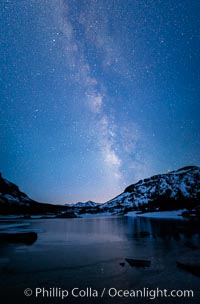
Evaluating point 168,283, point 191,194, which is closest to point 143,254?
point 168,283

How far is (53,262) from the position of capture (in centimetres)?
1312

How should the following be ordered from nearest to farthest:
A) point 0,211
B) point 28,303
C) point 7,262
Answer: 1. point 28,303
2. point 7,262
3. point 0,211

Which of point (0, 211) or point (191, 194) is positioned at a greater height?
point (191, 194)

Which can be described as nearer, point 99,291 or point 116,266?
point 99,291

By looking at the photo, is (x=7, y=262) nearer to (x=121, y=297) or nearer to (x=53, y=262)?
(x=53, y=262)

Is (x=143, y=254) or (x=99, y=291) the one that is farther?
(x=143, y=254)

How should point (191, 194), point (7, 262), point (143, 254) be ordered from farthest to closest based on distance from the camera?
point (191, 194) < point (143, 254) < point (7, 262)

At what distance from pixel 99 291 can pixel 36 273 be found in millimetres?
4408

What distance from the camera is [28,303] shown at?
7180 mm

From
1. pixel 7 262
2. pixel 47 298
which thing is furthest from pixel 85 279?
pixel 7 262

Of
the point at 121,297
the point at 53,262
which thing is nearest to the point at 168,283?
the point at 121,297

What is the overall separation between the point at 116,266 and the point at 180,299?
17.1ft

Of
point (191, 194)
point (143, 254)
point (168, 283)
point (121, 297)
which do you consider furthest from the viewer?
point (191, 194)

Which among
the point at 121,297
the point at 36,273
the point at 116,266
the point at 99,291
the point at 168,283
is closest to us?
the point at 121,297
